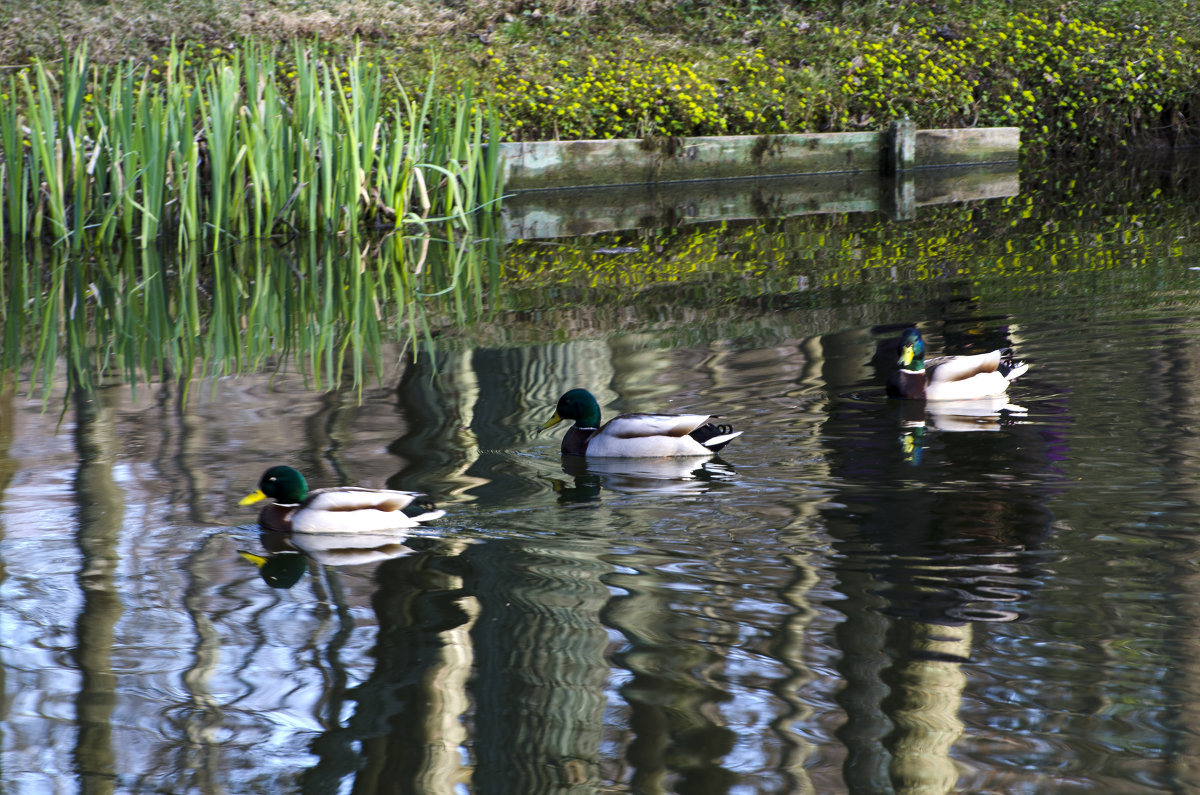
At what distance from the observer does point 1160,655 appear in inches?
138

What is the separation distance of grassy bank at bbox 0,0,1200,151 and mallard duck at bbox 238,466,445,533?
1154 cm

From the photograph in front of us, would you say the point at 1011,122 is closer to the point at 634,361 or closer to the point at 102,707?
the point at 634,361

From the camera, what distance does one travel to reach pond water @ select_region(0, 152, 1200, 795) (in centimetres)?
315

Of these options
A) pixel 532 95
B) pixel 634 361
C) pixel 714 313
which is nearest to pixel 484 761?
pixel 634 361

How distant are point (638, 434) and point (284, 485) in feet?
4.80

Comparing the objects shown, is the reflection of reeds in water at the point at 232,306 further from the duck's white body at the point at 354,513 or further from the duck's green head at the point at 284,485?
the duck's white body at the point at 354,513

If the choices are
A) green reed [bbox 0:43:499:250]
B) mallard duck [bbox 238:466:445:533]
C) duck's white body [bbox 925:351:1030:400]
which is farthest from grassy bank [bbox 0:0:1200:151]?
mallard duck [bbox 238:466:445:533]

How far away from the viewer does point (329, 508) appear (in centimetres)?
480

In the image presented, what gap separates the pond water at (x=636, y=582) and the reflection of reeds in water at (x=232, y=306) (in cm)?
51

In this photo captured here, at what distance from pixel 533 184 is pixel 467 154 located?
2953 millimetres

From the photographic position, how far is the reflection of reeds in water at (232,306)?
7590 millimetres

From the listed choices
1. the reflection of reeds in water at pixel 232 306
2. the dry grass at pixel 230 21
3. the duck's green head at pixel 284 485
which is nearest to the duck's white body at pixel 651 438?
the duck's green head at pixel 284 485

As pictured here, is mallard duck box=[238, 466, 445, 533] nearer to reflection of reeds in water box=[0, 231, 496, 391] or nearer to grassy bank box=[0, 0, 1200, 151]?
reflection of reeds in water box=[0, 231, 496, 391]

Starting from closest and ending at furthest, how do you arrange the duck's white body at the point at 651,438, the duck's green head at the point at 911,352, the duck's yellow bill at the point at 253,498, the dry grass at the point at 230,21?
the duck's yellow bill at the point at 253,498 < the duck's white body at the point at 651,438 < the duck's green head at the point at 911,352 < the dry grass at the point at 230,21
